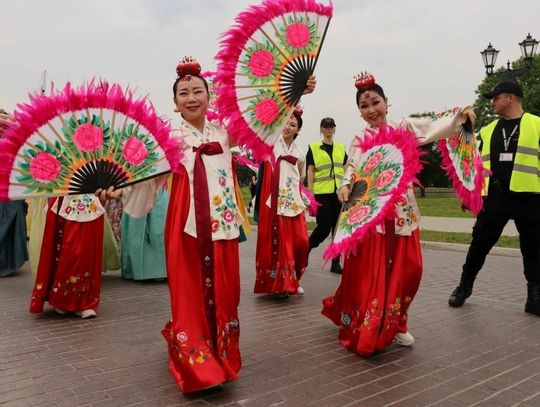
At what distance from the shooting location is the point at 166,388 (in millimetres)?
3139

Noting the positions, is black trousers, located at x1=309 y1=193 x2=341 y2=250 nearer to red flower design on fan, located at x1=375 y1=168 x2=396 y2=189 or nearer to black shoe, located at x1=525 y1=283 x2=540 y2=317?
black shoe, located at x1=525 y1=283 x2=540 y2=317

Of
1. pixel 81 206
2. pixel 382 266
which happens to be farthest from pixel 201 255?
pixel 81 206

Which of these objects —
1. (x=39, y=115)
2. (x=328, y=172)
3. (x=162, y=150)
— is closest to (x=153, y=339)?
(x=162, y=150)

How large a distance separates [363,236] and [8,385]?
238 cm

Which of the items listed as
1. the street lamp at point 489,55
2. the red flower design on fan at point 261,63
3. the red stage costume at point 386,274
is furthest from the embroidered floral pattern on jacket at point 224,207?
the street lamp at point 489,55

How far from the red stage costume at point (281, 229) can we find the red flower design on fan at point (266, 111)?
2694mm

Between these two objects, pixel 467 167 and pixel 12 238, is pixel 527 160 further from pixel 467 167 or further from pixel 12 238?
pixel 12 238

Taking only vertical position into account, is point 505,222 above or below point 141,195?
below

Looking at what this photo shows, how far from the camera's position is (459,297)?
5.29 m

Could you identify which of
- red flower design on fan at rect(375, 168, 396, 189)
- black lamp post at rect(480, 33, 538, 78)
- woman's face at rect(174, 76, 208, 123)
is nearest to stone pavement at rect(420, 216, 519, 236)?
black lamp post at rect(480, 33, 538, 78)

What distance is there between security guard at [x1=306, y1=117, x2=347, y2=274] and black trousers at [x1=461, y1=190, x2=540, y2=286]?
2.32 metres

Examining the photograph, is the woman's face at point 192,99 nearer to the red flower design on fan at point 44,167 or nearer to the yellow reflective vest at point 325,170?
the red flower design on fan at point 44,167

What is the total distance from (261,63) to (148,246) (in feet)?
14.0

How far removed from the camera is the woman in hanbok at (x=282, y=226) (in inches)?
229
